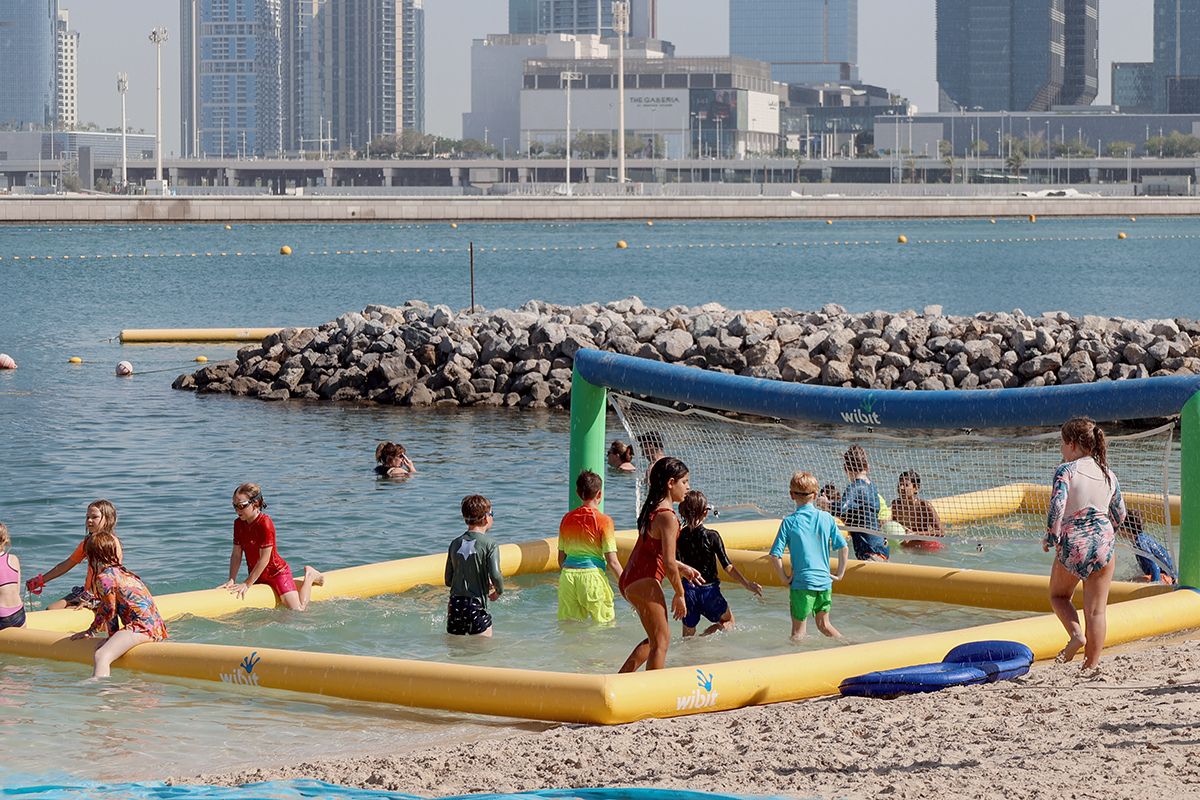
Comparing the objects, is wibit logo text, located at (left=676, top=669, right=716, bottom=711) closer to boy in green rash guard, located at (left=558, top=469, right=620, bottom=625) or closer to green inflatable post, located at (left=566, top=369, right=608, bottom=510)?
boy in green rash guard, located at (left=558, top=469, right=620, bottom=625)

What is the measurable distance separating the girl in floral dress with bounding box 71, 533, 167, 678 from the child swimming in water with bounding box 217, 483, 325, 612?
132cm

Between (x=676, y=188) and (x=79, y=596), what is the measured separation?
154 m

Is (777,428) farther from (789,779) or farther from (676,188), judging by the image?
(676,188)

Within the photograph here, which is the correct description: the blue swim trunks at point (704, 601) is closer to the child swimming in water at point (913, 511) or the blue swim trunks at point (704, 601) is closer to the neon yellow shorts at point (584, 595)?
the neon yellow shorts at point (584, 595)

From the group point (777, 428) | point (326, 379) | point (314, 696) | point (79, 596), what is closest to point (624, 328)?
point (326, 379)

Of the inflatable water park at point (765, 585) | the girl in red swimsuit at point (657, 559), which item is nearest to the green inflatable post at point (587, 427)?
the inflatable water park at point (765, 585)

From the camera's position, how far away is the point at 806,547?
10.5 m

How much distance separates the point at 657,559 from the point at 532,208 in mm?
113309

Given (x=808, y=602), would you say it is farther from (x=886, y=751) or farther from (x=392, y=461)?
(x=392, y=461)

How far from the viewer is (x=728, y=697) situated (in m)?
9.26

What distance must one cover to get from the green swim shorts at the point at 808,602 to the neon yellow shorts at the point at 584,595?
1.32 meters

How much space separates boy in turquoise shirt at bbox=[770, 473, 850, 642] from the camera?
10.5 meters

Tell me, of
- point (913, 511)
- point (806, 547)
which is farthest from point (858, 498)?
point (806, 547)

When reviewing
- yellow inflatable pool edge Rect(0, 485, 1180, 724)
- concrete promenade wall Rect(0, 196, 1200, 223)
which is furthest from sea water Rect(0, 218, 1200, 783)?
concrete promenade wall Rect(0, 196, 1200, 223)
